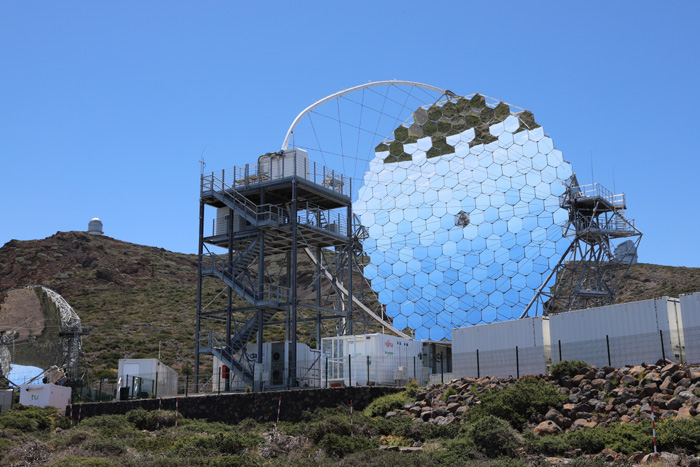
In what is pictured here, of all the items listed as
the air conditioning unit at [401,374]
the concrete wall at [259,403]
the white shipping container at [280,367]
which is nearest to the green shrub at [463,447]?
the concrete wall at [259,403]

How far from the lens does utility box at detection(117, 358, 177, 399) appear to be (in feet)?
139

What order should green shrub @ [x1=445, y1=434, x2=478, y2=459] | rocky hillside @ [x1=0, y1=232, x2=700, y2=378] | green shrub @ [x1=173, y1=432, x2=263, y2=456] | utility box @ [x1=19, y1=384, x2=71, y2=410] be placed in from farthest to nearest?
rocky hillside @ [x1=0, y1=232, x2=700, y2=378] → utility box @ [x1=19, y1=384, x2=71, y2=410] → green shrub @ [x1=173, y1=432, x2=263, y2=456] → green shrub @ [x1=445, y1=434, x2=478, y2=459]

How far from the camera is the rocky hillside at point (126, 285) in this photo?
6962cm

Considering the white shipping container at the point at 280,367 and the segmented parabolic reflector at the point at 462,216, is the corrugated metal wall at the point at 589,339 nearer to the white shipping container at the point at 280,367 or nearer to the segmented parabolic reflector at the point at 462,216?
the segmented parabolic reflector at the point at 462,216

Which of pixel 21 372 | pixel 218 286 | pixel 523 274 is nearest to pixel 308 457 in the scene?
pixel 523 274

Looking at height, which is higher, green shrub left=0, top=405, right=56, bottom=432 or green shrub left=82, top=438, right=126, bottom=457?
green shrub left=0, top=405, right=56, bottom=432

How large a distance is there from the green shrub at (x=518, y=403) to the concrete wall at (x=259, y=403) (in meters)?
7.57

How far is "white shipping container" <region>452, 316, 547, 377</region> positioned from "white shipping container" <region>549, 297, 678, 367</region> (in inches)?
28.6

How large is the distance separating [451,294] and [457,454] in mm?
19825

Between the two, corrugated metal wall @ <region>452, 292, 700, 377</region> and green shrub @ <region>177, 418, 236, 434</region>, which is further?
green shrub @ <region>177, 418, 236, 434</region>

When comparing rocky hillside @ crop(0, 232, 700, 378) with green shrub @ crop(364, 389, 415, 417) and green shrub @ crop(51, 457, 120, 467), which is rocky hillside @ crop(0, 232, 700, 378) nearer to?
green shrub @ crop(364, 389, 415, 417)

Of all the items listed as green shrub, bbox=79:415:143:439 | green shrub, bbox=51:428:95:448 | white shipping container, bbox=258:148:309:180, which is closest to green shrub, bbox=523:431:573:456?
green shrub, bbox=51:428:95:448

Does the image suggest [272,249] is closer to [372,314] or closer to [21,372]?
[372,314]

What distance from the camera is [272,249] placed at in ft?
157
